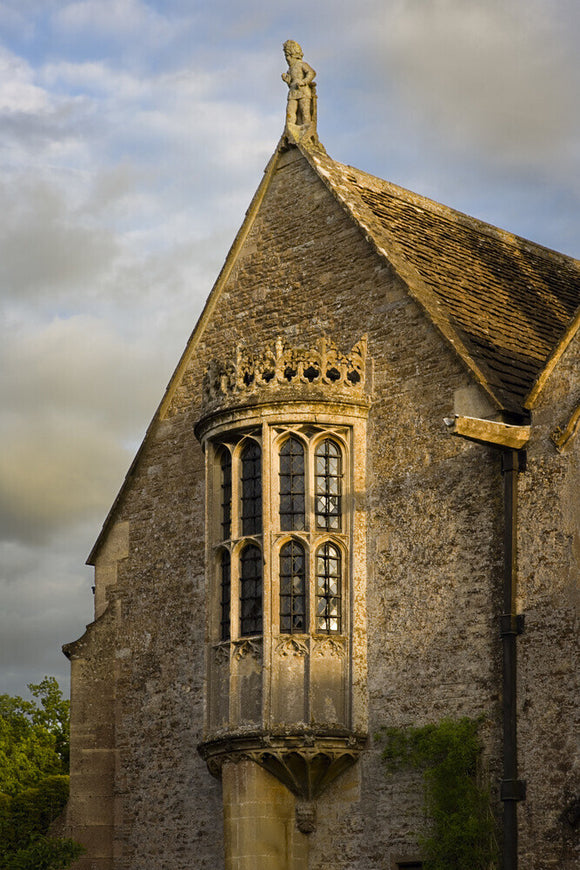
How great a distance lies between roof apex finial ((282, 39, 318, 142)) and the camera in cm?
2520

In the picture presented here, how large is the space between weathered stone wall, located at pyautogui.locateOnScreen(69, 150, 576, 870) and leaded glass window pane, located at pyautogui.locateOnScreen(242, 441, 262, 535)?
1410mm

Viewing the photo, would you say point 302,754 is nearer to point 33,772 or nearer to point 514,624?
point 514,624

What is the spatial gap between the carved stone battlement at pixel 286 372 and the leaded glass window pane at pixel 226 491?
0.75m

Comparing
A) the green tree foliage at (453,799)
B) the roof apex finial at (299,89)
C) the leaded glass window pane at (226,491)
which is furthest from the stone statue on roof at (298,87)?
the green tree foliage at (453,799)

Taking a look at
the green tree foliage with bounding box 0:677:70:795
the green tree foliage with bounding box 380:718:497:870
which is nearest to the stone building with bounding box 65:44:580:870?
the green tree foliage with bounding box 380:718:497:870

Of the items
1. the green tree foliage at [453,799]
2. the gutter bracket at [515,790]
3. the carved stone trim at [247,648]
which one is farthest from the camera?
the carved stone trim at [247,648]

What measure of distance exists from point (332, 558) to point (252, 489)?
1486 mm

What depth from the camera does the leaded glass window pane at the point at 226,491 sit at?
22312 mm

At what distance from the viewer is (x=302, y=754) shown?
20.4 m

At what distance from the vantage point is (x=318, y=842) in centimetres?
2088

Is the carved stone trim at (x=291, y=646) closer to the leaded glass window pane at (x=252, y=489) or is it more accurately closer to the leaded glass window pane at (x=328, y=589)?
the leaded glass window pane at (x=328, y=589)

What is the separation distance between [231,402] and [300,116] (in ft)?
18.9

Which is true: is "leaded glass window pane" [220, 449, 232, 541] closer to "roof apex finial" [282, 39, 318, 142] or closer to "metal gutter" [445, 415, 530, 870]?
"metal gutter" [445, 415, 530, 870]

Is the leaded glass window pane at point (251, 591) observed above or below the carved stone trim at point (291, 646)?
above
